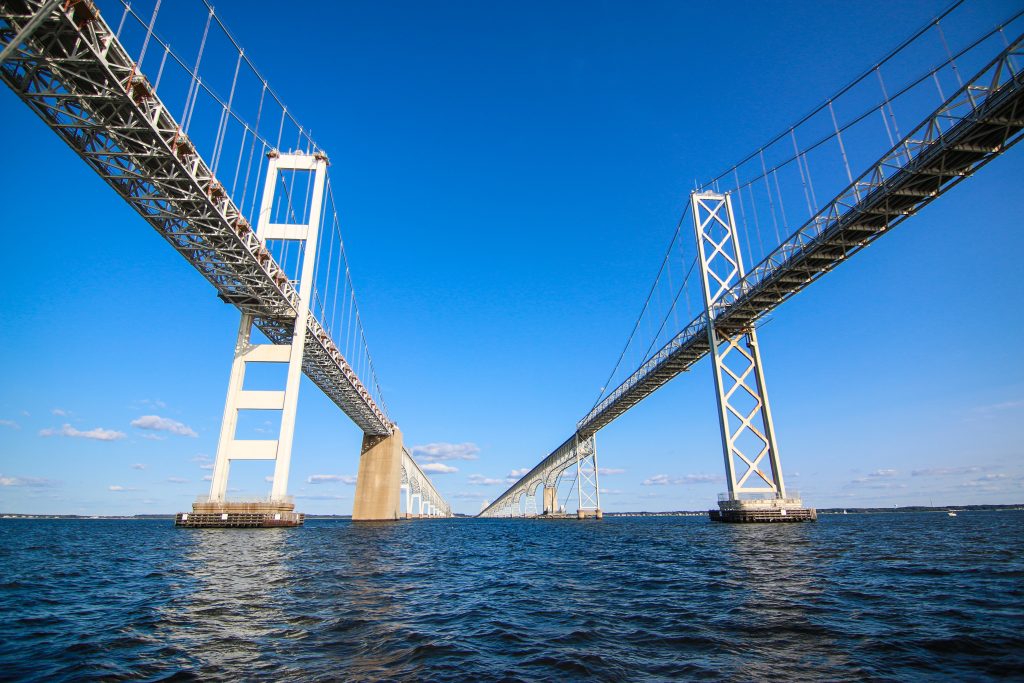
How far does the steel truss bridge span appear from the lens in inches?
570

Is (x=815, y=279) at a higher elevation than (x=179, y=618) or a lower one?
higher

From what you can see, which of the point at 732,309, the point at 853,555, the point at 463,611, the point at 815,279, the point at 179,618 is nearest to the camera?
the point at 179,618

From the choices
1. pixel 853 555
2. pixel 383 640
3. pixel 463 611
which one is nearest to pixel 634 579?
pixel 463 611

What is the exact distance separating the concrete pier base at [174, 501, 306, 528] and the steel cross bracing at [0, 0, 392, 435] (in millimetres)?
12467

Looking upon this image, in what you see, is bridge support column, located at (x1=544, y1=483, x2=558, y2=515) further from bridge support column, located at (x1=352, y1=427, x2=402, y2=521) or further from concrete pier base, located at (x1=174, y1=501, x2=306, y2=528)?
concrete pier base, located at (x1=174, y1=501, x2=306, y2=528)

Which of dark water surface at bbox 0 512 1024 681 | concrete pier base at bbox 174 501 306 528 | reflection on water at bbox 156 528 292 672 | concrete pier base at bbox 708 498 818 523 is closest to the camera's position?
dark water surface at bbox 0 512 1024 681

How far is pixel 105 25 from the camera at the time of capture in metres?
15.1

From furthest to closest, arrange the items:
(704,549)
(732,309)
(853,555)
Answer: (732,309), (704,549), (853,555)

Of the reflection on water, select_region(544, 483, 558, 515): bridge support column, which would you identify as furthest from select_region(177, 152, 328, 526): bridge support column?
select_region(544, 483, 558, 515): bridge support column

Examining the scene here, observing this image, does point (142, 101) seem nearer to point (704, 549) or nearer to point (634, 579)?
point (634, 579)

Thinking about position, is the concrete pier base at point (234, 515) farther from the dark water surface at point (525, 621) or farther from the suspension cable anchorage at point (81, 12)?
the suspension cable anchorage at point (81, 12)

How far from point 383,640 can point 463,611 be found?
2207 millimetres

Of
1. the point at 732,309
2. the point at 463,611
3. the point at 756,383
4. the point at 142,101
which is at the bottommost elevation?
the point at 463,611

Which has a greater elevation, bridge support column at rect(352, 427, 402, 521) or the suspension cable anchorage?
the suspension cable anchorage
